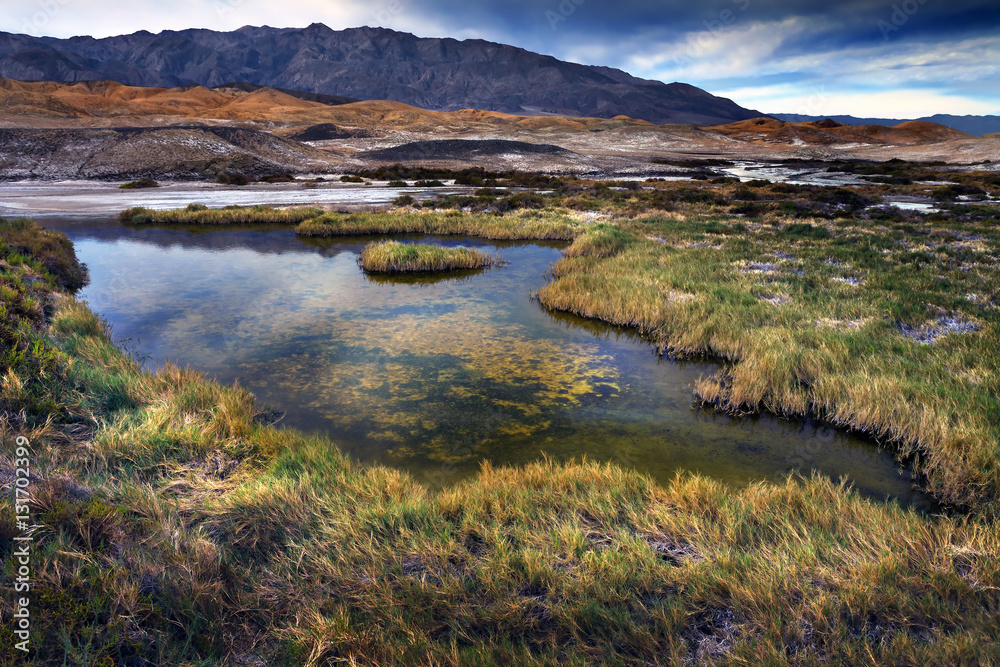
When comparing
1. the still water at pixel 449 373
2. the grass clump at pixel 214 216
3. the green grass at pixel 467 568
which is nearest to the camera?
the green grass at pixel 467 568

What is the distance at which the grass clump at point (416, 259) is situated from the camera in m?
14.8

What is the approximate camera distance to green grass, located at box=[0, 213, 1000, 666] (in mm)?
2818

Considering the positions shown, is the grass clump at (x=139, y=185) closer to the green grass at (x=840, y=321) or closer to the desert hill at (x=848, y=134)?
the green grass at (x=840, y=321)

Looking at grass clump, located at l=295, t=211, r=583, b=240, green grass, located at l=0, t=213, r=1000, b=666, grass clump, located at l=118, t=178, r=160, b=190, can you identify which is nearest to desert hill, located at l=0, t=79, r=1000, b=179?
grass clump, located at l=118, t=178, r=160, b=190

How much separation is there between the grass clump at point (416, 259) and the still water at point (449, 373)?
670 mm

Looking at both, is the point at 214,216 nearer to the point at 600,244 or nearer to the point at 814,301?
the point at 600,244

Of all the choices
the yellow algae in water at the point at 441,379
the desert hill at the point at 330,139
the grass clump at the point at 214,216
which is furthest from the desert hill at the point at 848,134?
the yellow algae in water at the point at 441,379

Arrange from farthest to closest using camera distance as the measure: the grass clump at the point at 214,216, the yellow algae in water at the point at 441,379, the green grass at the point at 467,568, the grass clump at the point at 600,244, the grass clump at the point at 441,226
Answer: the grass clump at the point at 214,216
the grass clump at the point at 441,226
the grass clump at the point at 600,244
the yellow algae in water at the point at 441,379
the green grass at the point at 467,568

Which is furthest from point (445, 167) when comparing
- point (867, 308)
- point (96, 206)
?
point (867, 308)

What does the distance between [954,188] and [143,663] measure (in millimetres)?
45763

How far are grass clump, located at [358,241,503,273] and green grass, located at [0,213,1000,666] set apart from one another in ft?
33.6

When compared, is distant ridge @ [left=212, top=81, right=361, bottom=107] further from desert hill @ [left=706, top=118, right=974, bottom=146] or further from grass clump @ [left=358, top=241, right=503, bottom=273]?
grass clump @ [left=358, top=241, right=503, bottom=273]

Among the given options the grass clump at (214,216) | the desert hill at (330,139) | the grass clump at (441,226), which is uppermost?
the desert hill at (330,139)

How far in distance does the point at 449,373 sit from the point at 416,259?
7.72 meters
